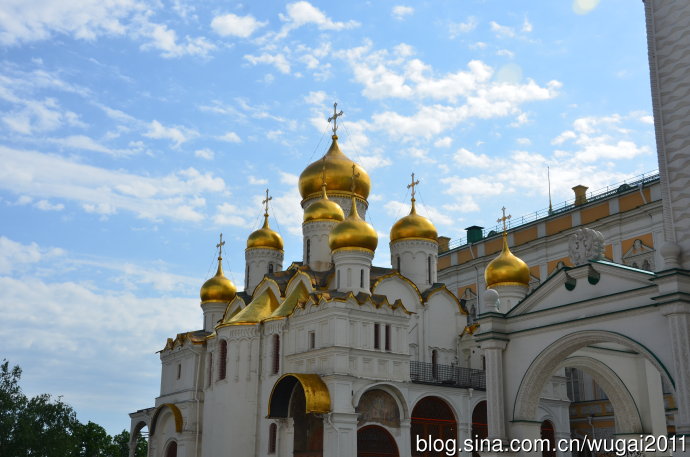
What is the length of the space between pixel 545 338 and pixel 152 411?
22014 mm

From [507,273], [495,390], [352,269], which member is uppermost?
[507,273]

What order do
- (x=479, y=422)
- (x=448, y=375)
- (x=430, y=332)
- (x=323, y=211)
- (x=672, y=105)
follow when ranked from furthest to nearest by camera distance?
(x=323, y=211), (x=430, y=332), (x=448, y=375), (x=479, y=422), (x=672, y=105)

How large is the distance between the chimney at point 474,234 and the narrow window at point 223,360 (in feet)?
49.9

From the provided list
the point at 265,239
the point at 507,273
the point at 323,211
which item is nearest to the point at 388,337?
the point at 507,273

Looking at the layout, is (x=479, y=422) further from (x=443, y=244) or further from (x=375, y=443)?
(x=443, y=244)

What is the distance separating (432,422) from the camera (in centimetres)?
2353

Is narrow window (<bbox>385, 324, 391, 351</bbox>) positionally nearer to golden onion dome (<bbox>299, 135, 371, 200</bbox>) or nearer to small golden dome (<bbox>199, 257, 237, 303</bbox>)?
golden onion dome (<bbox>299, 135, 371, 200</bbox>)

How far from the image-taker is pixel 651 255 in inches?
1018

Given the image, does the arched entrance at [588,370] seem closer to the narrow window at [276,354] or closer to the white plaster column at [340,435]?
the white plaster column at [340,435]

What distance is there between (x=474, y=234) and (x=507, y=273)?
1079 cm

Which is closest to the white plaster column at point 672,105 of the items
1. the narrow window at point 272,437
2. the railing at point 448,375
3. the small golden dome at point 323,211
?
the railing at point 448,375

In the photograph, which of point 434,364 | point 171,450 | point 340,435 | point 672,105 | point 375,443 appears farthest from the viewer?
point 171,450

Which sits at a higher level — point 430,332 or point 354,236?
point 354,236

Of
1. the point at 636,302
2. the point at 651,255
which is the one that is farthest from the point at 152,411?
the point at 636,302
